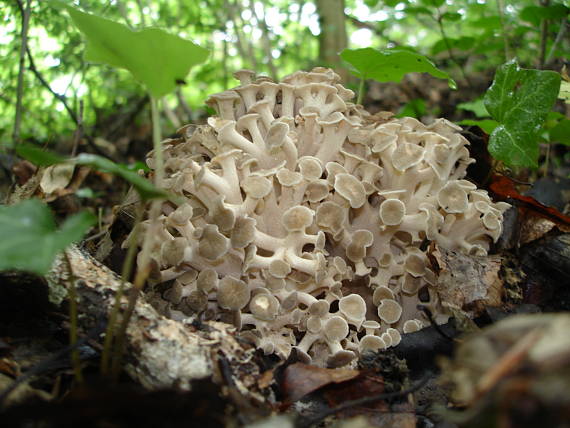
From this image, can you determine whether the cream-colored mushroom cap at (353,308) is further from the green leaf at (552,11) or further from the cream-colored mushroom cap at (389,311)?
the green leaf at (552,11)

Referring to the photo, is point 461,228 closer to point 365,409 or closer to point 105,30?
point 365,409

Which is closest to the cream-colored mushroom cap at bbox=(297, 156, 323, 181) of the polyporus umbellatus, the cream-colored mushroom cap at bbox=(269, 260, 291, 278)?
the polyporus umbellatus

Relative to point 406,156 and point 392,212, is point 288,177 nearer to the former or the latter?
point 392,212

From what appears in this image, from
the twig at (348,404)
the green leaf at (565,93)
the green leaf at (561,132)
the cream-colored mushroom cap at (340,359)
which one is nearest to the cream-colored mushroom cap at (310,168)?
the cream-colored mushroom cap at (340,359)

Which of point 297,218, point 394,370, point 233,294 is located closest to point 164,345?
point 233,294

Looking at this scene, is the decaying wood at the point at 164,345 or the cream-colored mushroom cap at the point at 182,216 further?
the cream-colored mushroom cap at the point at 182,216

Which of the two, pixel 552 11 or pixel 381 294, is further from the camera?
pixel 552 11

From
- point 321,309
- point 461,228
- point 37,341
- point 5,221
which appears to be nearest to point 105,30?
point 5,221
